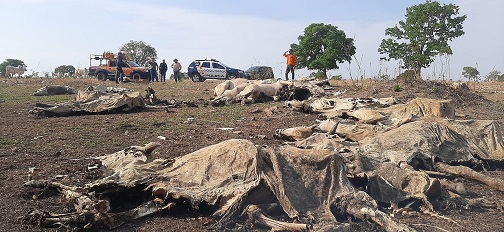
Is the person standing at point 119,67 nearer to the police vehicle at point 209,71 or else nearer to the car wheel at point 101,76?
the car wheel at point 101,76

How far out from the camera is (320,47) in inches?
1468

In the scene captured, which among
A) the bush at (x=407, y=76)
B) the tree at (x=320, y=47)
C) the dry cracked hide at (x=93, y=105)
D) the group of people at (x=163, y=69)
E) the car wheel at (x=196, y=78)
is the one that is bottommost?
the dry cracked hide at (x=93, y=105)

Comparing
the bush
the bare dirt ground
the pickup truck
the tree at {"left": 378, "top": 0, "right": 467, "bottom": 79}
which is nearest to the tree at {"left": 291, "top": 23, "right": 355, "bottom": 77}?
the tree at {"left": 378, "top": 0, "right": 467, "bottom": 79}

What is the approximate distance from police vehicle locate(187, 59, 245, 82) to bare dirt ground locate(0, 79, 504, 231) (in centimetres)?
1280

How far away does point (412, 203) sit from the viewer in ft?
13.2

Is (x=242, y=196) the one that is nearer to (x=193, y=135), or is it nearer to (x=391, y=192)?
(x=391, y=192)

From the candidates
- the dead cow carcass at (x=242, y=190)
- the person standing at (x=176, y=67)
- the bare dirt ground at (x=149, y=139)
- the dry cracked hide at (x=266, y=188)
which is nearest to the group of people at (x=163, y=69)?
the person standing at (x=176, y=67)

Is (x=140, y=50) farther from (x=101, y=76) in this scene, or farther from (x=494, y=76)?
(x=494, y=76)

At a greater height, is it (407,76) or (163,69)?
(163,69)

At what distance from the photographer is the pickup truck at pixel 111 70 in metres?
23.8

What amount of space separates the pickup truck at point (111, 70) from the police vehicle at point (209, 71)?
2.58m

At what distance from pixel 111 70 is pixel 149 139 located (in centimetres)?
1901

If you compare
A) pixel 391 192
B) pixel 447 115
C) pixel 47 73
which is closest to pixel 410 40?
pixel 47 73

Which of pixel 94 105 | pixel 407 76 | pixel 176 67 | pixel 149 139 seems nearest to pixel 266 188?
pixel 149 139
